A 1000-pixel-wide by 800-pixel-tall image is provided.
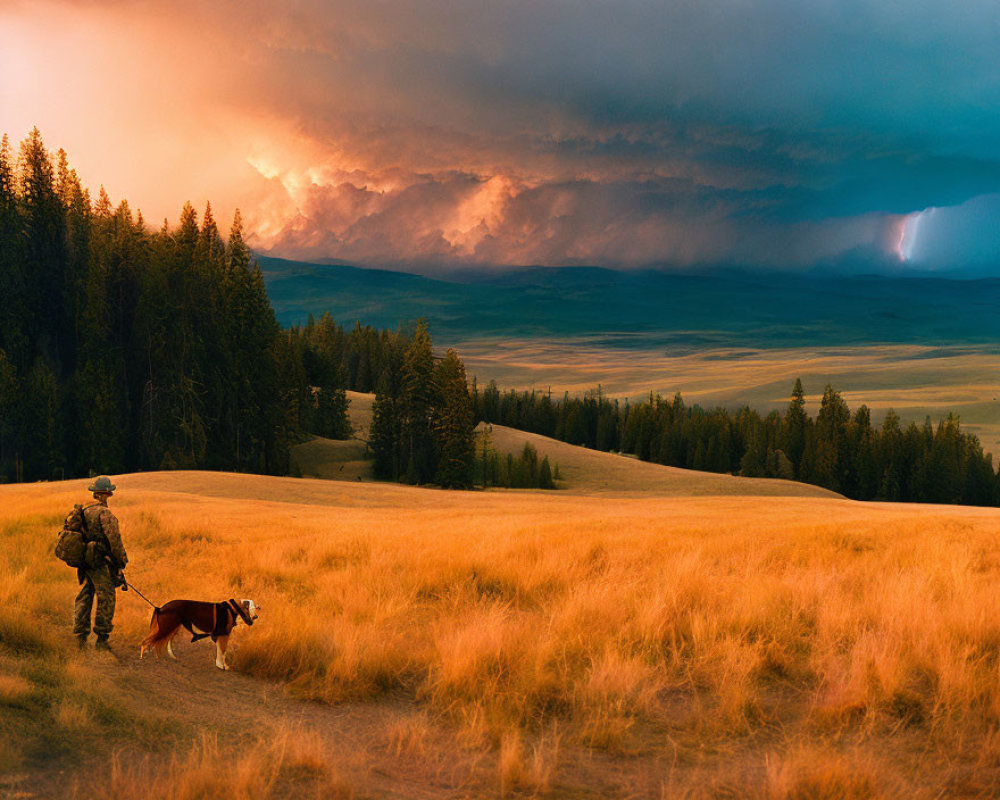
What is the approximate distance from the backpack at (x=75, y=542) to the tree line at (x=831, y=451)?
116 meters

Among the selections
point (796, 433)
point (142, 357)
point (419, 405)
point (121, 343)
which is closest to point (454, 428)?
point (419, 405)

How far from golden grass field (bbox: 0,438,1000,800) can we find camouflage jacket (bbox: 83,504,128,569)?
1.22 meters

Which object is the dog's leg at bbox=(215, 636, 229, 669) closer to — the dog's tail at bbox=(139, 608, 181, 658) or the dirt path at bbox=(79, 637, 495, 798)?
the dirt path at bbox=(79, 637, 495, 798)

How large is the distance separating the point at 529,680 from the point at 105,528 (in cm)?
567

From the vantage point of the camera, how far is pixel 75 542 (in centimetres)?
927

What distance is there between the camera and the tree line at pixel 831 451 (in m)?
115

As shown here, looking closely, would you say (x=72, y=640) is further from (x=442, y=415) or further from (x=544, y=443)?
(x=544, y=443)

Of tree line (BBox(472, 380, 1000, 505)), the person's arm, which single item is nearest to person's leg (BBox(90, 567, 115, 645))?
the person's arm

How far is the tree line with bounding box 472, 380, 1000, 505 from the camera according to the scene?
115 m

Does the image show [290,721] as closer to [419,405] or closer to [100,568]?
[100,568]

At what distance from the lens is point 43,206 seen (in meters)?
61.9

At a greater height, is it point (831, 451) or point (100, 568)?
point (100, 568)

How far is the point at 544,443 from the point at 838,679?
95.9 m

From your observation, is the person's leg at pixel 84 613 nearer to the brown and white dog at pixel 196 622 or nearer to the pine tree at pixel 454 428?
the brown and white dog at pixel 196 622
